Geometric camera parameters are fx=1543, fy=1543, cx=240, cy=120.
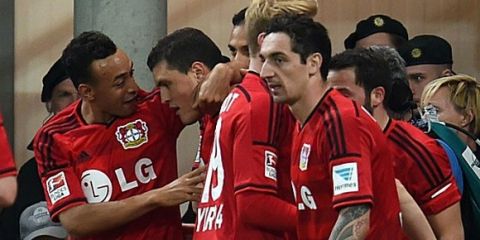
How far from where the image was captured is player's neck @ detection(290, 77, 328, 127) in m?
5.05

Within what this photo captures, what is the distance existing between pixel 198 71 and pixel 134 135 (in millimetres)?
386

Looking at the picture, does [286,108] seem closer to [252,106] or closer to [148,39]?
[252,106]

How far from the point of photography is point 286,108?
530cm

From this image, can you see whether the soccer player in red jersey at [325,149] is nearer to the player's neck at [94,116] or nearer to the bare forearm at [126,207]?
the bare forearm at [126,207]

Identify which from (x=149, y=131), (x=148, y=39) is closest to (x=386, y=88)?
(x=149, y=131)

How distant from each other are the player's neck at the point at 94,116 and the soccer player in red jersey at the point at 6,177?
1053mm

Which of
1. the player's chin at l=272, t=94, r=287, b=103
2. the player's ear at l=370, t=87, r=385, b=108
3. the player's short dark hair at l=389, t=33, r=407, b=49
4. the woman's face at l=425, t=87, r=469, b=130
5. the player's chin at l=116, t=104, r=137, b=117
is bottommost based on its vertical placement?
the woman's face at l=425, t=87, r=469, b=130

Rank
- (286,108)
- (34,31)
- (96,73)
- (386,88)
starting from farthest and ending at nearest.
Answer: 1. (34,31)
2. (96,73)
3. (386,88)
4. (286,108)

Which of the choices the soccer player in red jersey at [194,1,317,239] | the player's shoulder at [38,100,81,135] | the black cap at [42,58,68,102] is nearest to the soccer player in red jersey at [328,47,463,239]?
the soccer player in red jersey at [194,1,317,239]

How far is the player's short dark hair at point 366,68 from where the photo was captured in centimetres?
564

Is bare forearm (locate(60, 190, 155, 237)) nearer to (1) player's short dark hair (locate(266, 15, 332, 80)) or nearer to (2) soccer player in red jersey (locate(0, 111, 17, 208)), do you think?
(2) soccer player in red jersey (locate(0, 111, 17, 208))

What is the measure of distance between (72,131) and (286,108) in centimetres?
115

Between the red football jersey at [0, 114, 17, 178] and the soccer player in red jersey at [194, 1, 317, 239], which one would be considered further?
the soccer player in red jersey at [194, 1, 317, 239]

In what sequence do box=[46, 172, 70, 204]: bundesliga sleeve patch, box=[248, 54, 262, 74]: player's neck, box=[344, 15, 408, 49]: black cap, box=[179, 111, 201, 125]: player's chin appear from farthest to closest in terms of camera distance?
box=[344, 15, 408, 49]: black cap, box=[46, 172, 70, 204]: bundesliga sleeve patch, box=[179, 111, 201, 125]: player's chin, box=[248, 54, 262, 74]: player's neck
